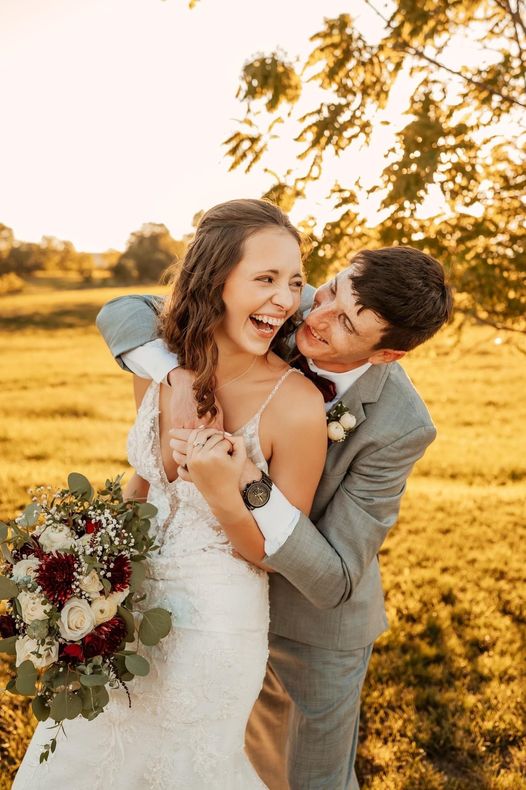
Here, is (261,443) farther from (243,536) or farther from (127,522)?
(127,522)

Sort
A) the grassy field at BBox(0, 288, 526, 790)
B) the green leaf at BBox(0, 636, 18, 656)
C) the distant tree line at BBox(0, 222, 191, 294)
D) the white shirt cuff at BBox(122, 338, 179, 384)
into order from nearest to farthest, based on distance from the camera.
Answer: the green leaf at BBox(0, 636, 18, 656), the white shirt cuff at BBox(122, 338, 179, 384), the grassy field at BBox(0, 288, 526, 790), the distant tree line at BBox(0, 222, 191, 294)

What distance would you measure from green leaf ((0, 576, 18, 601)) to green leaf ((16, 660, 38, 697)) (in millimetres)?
203

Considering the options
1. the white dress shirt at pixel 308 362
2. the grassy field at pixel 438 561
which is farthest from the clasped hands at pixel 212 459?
the grassy field at pixel 438 561

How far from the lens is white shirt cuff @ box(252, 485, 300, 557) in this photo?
2.27 m

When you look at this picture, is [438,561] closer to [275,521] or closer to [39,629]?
[275,521]

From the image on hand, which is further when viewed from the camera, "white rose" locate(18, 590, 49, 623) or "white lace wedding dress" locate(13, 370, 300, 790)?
"white lace wedding dress" locate(13, 370, 300, 790)

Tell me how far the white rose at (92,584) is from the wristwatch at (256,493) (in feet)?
1.62

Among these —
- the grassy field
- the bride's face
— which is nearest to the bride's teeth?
the bride's face

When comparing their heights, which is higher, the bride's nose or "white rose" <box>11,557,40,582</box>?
the bride's nose

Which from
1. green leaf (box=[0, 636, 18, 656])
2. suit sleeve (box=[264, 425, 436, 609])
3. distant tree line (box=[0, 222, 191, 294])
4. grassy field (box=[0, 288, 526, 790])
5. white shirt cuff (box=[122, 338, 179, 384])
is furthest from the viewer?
distant tree line (box=[0, 222, 191, 294])

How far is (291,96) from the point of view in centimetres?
443

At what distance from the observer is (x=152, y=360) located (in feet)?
8.70

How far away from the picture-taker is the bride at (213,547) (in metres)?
2.32

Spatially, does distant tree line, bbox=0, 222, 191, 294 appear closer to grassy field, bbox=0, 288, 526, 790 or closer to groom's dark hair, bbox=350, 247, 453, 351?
grassy field, bbox=0, 288, 526, 790
